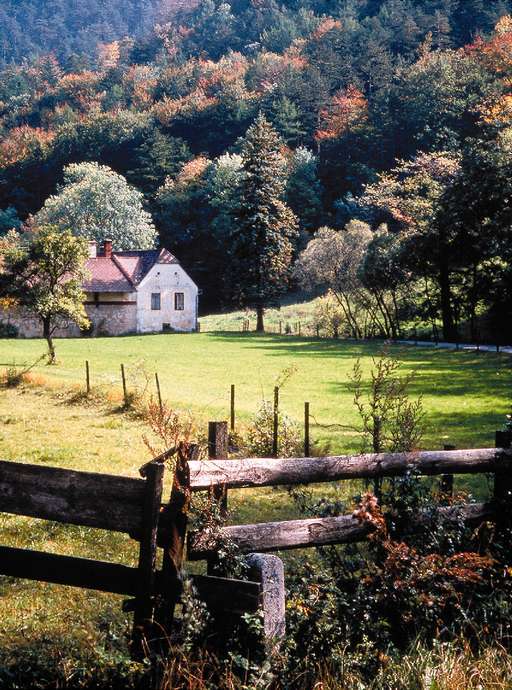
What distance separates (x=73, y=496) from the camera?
4980 mm

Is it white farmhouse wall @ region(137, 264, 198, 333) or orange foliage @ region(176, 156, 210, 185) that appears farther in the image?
orange foliage @ region(176, 156, 210, 185)

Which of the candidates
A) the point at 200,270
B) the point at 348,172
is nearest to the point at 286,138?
the point at 348,172

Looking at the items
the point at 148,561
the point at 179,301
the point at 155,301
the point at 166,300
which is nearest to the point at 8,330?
the point at 155,301

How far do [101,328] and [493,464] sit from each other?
61725 mm

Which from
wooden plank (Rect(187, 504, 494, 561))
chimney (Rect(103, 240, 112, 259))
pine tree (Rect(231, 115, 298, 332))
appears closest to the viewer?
wooden plank (Rect(187, 504, 494, 561))

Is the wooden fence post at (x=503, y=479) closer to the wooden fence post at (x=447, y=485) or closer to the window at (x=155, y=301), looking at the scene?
the wooden fence post at (x=447, y=485)

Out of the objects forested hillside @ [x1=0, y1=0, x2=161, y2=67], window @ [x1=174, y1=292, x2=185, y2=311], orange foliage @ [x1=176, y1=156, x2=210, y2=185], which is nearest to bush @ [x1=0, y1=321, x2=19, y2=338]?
window @ [x1=174, y1=292, x2=185, y2=311]

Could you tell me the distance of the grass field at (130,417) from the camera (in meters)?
6.83

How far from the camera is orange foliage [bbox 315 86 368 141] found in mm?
93812

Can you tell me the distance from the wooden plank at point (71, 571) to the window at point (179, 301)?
214 ft

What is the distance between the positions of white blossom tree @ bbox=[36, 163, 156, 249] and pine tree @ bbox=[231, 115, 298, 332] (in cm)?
1855

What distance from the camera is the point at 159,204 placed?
310 ft

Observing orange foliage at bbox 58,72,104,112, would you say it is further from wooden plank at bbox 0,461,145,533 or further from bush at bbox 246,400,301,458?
wooden plank at bbox 0,461,145,533

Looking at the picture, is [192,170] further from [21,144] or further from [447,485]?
[447,485]
